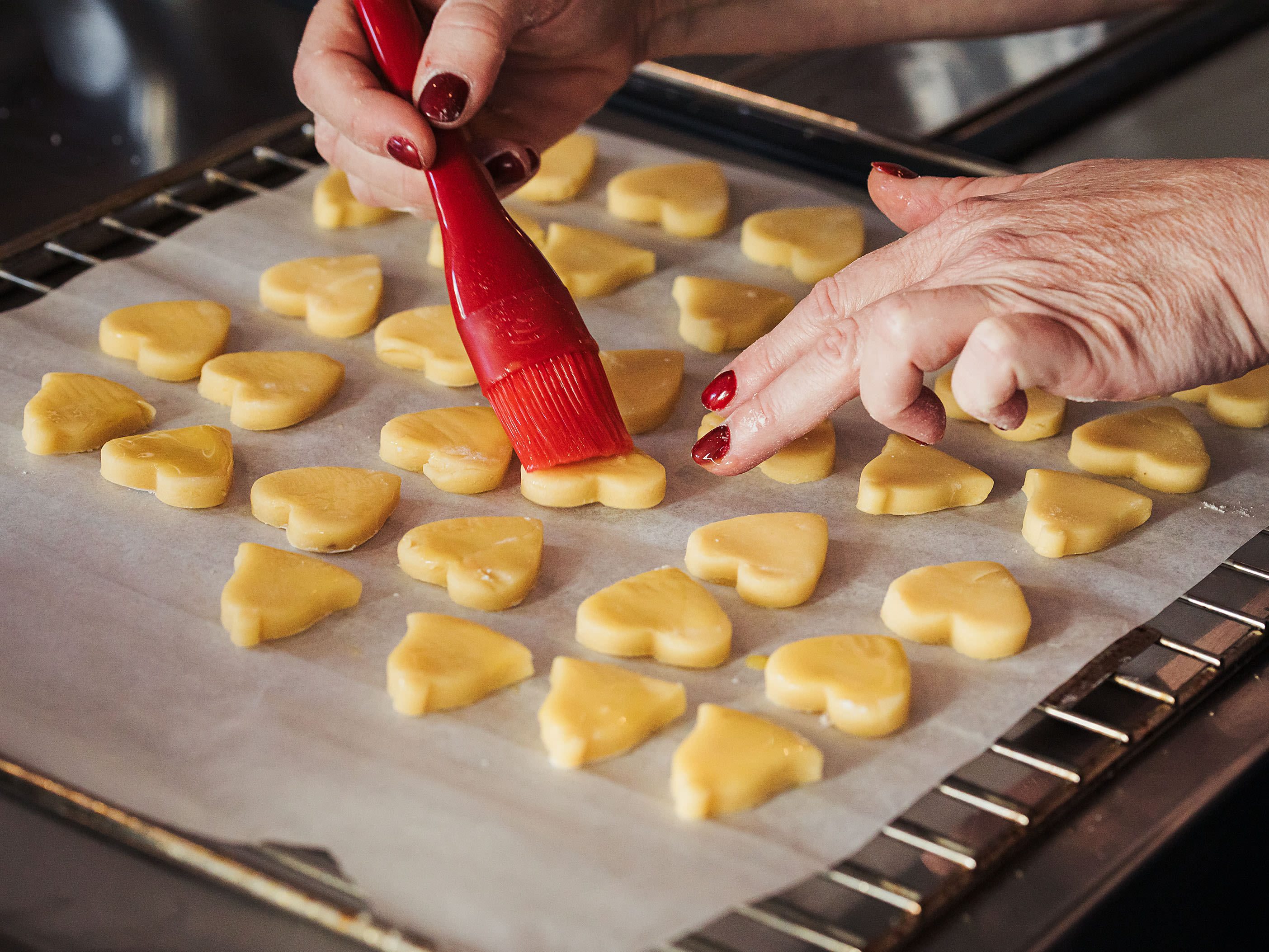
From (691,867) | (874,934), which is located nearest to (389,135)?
(691,867)

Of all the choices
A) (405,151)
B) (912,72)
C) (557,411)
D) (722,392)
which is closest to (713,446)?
(722,392)

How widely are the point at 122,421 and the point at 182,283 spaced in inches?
12.7

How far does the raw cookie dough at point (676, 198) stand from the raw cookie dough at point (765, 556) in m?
0.66

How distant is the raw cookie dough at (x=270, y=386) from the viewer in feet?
4.92

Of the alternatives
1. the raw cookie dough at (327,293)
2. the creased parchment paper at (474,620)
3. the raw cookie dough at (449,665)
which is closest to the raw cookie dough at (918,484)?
the creased parchment paper at (474,620)

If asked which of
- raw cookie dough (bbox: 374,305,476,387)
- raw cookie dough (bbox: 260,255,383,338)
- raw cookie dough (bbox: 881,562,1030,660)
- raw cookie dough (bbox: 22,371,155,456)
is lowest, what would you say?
raw cookie dough (bbox: 881,562,1030,660)

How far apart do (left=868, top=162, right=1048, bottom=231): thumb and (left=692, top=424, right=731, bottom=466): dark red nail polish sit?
38 cm

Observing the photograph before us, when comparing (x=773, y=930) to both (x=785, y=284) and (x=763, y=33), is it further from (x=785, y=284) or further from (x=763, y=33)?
(x=763, y=33)

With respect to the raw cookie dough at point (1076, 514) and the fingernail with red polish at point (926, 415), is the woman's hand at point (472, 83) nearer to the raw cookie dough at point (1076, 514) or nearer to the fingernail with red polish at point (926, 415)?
the fingernail with red polish at point (926, 415)

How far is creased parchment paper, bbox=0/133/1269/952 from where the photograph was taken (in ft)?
3.27

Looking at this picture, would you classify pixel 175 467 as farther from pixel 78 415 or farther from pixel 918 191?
pixel 918 191

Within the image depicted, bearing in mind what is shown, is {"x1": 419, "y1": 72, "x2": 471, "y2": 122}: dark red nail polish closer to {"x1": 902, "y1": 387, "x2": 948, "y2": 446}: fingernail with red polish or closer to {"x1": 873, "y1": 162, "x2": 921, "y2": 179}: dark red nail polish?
{"x1": 873, "y1": 162, "x2": 921, "y2": 179}: dark red nail polish

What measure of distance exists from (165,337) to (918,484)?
3.06 ft

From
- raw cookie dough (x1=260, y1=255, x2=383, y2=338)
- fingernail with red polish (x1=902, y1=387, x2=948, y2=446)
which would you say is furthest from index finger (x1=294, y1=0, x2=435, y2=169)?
fingernail with red polish (x1=902, y1=387, x2=948, y2=446)
